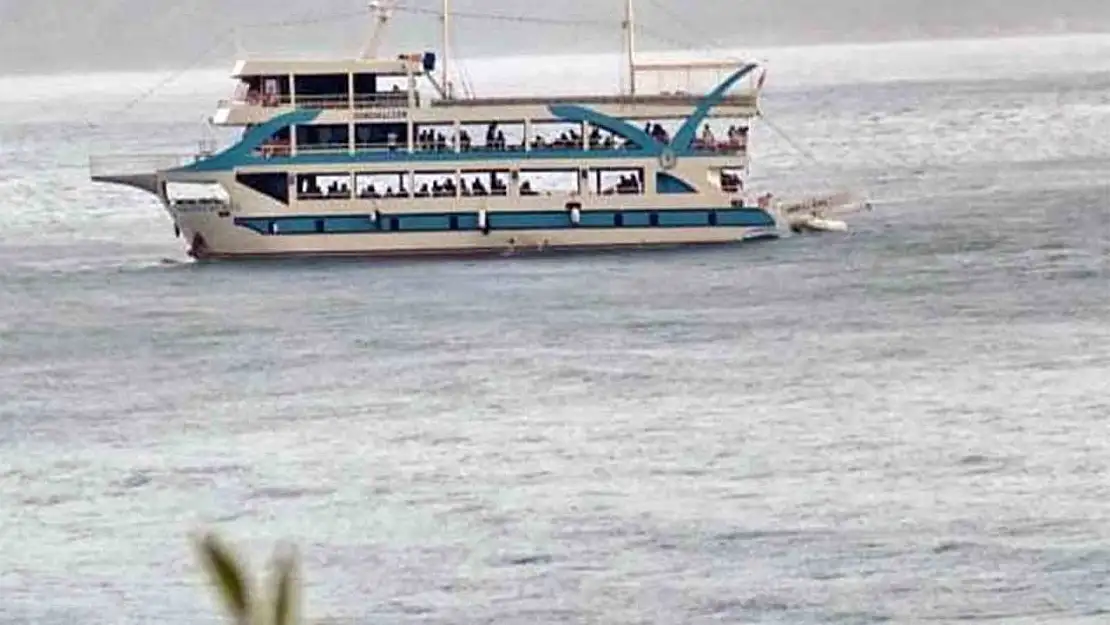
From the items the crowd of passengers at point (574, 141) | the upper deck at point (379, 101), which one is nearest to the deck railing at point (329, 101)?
the upper deck at point (379, 101)

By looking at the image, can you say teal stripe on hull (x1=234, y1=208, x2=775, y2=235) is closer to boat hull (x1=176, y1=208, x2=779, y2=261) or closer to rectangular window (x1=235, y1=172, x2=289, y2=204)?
boat hull (x1=176, y1=208, x2=779, y2=261)

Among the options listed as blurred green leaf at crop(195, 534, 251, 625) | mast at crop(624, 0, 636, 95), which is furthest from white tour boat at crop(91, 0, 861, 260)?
blurred green leaf at crop(195, 534, 251, 625)

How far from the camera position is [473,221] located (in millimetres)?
63625

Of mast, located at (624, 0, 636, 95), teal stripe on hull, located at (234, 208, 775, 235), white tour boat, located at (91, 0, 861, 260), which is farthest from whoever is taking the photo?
mast, located at (624, 0, 636, 95)

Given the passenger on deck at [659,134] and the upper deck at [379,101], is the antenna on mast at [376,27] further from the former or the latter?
the passenger on deck at [659,134]

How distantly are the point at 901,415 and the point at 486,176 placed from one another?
21202mm

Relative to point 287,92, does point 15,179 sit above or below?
below

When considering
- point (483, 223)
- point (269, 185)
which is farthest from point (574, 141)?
point (269, 185)

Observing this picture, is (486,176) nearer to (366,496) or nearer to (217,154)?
(217,154)

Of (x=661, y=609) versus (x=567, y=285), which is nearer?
(x=661, y=609)

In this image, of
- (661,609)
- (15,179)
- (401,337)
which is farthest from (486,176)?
(15,179)

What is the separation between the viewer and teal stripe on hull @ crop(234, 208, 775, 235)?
63188mm

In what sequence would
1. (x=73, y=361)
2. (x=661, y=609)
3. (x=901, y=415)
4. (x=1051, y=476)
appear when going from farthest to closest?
(x=73, y=361)
(x=901, y=415)
(x=1051, y=476)
(x=661, y=609)

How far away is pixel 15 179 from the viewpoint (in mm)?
123625
